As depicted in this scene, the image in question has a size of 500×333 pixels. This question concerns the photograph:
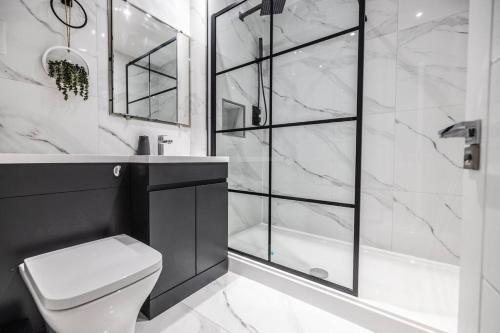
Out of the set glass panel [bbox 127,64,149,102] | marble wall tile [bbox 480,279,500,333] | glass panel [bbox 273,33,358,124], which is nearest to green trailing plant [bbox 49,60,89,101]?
glass panel [bbox 127,64,149,102]

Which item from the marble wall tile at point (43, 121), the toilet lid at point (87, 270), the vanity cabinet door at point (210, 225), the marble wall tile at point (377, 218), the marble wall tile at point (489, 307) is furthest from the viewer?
the marble wall tile at point (377, 218)

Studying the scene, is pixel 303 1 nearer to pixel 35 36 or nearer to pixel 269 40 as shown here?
pixel 269 40

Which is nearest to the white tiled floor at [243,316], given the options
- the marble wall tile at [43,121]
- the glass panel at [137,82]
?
the marble wall tile at [43,121]

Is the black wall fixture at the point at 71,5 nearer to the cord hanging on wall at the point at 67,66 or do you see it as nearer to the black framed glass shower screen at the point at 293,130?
the cord hanging on wall at the point at 67,66

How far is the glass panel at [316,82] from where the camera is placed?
4.67 ft

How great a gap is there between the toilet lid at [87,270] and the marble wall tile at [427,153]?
5.92 feet

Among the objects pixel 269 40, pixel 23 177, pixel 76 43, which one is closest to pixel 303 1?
pixel 269 40

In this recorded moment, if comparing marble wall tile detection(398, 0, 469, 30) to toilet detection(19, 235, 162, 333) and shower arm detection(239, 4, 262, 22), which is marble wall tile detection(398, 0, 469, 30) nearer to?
shower arm detection(239, 4, 262, 22)

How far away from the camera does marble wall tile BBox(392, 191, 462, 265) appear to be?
59.4 inches

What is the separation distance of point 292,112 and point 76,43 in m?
1.46

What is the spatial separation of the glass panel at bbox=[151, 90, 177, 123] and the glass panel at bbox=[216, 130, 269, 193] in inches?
17.9

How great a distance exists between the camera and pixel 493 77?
381 mm

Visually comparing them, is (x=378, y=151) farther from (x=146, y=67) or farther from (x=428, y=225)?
(x=146, y=67)

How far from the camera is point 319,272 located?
1.48 metres
